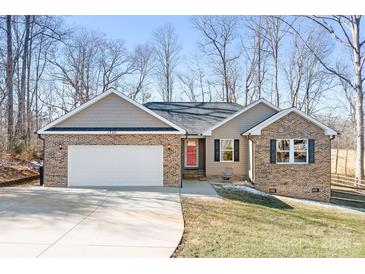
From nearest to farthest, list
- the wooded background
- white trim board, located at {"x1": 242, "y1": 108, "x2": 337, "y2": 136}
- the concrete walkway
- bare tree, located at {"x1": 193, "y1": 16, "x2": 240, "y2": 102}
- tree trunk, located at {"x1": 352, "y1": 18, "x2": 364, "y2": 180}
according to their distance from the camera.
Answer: the concrete walkway, white trim board, located at {"x1": 242, "y1": 108, "x2": 337, "y2": 136}, tree trunk, located at {"x1": 352, "y1": 18, "x2": 364, "y2": 180}, the wooded background, bare tree, located at {"x1": 193, "y1": 16, "x2": 240, "y2": 102}

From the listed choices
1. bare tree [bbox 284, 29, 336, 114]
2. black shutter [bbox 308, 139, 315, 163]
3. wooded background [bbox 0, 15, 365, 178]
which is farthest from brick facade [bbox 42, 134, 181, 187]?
bare tree [bbox 284, 29, 336, 114]

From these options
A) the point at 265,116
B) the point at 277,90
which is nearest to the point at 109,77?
Answer: the point at 277,90

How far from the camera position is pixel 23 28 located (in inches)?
918

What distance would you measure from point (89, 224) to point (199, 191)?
5.65 m

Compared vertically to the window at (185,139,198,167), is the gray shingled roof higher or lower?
higher

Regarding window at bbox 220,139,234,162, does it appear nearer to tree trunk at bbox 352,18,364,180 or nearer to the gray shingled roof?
the gray shingled roof

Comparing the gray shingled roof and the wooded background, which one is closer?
the gray shingled roof

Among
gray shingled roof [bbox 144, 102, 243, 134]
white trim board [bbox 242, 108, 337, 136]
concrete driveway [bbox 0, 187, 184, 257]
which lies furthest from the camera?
gray shingled roof [bbox 144, 102, 243, 134]

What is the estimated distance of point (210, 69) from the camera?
104ft

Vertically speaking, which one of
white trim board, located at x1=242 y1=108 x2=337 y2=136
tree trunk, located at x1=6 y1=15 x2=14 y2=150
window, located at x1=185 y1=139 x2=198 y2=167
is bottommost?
window, located at x1=185 y1=139 x2=198 y2=167

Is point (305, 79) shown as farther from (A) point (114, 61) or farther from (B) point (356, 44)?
(A) point (114, 61)

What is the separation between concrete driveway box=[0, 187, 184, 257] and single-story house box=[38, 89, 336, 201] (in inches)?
74.1

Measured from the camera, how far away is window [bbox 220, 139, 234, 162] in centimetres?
1593

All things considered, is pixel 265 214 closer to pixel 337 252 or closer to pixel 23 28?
pixel 337 252
